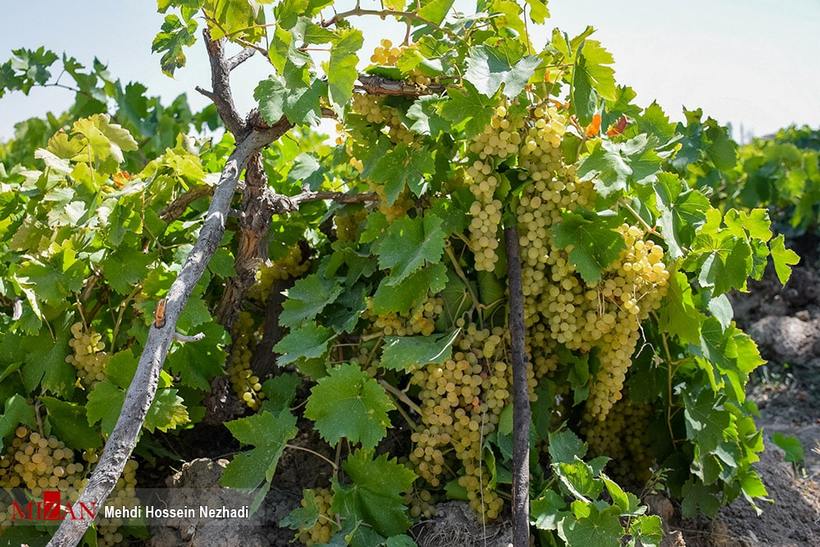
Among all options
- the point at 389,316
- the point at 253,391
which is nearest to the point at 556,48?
the point at 389,316

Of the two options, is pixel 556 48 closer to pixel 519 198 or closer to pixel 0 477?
pixel 519 198

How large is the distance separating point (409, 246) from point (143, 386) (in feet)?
2.37

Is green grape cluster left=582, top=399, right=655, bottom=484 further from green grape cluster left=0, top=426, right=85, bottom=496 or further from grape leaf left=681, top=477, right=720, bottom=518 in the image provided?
green grape cluster left=0, top=426, right=85, bottom=496

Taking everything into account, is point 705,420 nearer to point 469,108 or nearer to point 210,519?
point 469,108

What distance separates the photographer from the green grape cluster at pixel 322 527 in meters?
2.34

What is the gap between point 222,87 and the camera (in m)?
2.44

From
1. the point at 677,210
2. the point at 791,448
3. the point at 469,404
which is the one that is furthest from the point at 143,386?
the point at 791,448

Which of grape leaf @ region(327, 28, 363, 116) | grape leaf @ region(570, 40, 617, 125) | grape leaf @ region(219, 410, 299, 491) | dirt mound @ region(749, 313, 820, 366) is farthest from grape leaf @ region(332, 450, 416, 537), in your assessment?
dirt mound @ region(749, 313, 820, 366)

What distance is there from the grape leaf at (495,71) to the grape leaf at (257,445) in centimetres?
100

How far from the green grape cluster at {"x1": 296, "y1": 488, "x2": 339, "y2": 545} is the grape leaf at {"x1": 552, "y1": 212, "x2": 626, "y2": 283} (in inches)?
34.8

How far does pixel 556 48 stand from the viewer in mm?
2145

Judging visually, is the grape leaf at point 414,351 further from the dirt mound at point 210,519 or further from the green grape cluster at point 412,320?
the dirt mound at point 210,519

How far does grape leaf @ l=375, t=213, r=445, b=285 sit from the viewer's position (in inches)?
85.1

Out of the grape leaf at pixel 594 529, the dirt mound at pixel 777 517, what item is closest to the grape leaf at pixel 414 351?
the grape leaf at pixel 594 529
